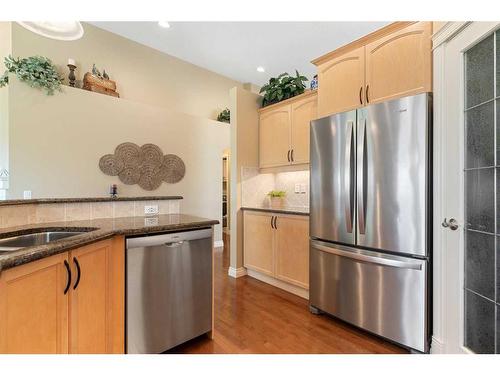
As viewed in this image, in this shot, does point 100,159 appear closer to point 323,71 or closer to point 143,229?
point 143,229

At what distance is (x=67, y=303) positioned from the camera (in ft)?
3.88

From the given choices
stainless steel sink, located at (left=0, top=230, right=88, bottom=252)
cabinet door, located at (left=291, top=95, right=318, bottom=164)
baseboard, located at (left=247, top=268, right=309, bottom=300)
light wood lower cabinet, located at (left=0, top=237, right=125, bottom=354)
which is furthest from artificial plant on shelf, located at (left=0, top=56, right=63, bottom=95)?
baseboard, located at (left=247, top=268, right=309, bottom=300)

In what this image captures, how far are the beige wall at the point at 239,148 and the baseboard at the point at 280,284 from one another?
247 millimetres

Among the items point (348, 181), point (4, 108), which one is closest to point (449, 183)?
point (348, 181)

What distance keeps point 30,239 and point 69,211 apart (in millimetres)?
362

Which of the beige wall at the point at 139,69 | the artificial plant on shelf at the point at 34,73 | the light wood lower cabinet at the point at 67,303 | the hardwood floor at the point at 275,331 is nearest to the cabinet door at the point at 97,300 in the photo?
the light wood lower cabinet at the point at 67,303

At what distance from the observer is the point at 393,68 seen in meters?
1.96

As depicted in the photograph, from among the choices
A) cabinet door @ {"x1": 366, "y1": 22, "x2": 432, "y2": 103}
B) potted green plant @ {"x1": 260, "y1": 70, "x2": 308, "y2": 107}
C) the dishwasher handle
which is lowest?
the dishwasher handle

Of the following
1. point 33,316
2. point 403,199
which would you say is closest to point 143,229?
point 33,316

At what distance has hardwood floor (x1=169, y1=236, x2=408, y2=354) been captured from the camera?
1.86 meters

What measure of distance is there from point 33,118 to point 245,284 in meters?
3.49

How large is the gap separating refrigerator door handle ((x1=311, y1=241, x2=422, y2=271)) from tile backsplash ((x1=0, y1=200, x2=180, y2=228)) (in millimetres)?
1535

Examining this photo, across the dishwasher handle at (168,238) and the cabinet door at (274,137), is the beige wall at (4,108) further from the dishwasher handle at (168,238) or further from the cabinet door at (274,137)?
the cabinet door at (274,137)

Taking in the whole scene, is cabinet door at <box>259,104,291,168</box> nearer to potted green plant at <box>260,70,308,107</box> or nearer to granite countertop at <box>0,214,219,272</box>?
potted green plant at <box>260,70,308,107</box>
